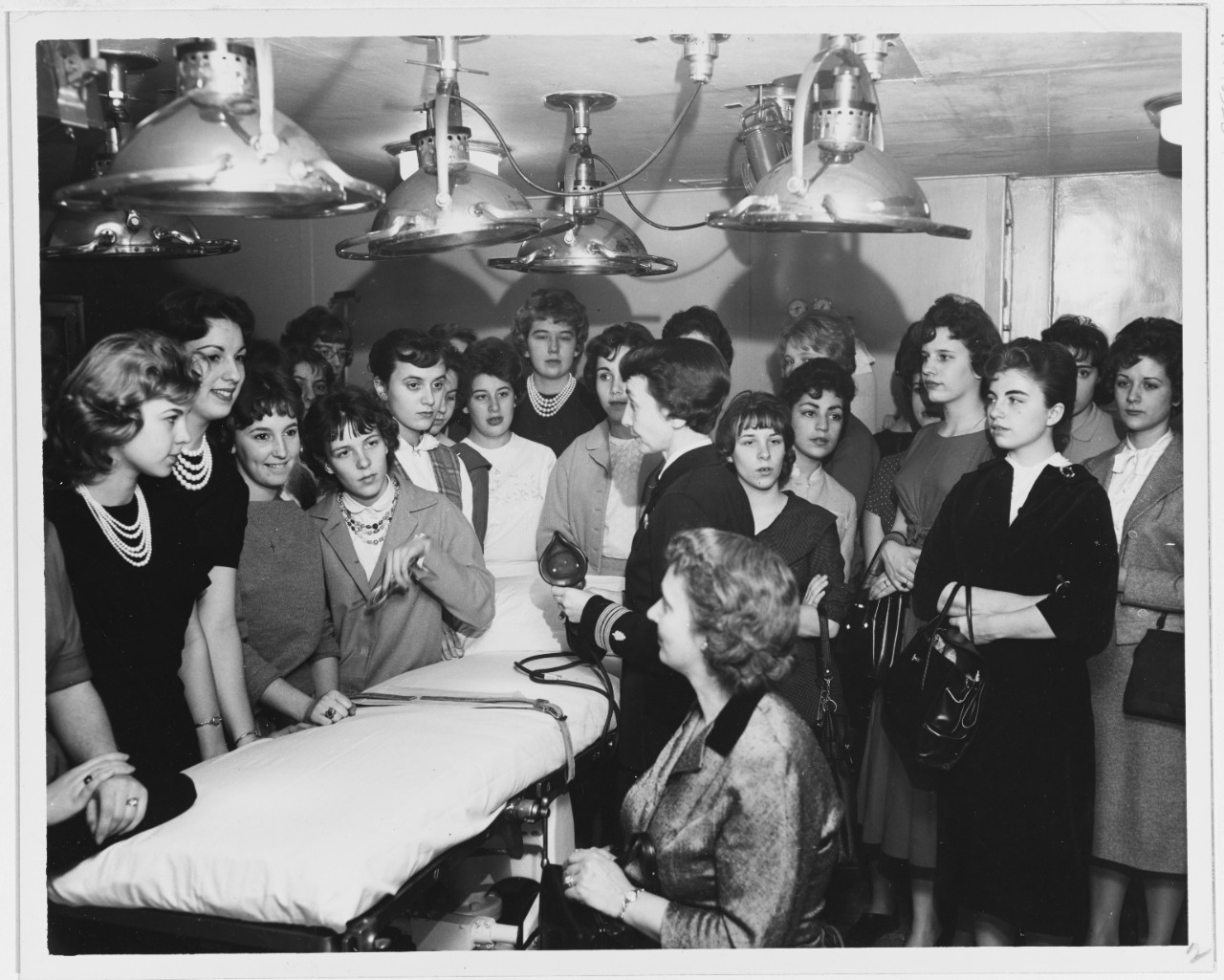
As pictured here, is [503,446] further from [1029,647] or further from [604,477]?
[1029,647]

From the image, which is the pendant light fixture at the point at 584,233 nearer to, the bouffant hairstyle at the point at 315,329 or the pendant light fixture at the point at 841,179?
the pendant light fixture at the point at 841,179

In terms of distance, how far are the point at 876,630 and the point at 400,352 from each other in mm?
1319

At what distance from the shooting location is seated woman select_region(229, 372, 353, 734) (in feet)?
7.52

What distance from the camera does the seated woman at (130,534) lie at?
1.79 metres

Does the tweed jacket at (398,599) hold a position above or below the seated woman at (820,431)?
below

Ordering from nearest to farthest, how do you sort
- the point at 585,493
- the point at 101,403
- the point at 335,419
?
the point at 101,403
the point at 335,419
the point at 585,493

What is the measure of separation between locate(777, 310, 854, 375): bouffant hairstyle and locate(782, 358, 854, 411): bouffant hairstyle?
131mm

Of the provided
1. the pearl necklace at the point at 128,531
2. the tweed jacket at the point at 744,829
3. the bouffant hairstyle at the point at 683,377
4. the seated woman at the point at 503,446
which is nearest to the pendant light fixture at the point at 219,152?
the pearl necklace at the point at 128,531

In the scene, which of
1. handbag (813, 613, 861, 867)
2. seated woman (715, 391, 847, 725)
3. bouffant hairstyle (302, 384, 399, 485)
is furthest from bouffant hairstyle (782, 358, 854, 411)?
bouffant hairstyle (302, 384, 399, 485)

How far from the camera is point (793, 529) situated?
226cm

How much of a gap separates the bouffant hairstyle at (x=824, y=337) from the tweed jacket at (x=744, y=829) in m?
1.33

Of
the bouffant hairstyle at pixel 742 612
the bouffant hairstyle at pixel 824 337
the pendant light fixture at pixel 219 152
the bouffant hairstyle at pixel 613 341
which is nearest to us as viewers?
the pendant light fixture at pixel 219 152

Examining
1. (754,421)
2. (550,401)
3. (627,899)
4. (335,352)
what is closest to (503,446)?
(550,401)

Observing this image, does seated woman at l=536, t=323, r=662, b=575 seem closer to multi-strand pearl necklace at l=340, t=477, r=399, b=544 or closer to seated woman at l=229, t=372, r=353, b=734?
multi-strand pearl necklace at l=340, t=477, r=399, b=544
